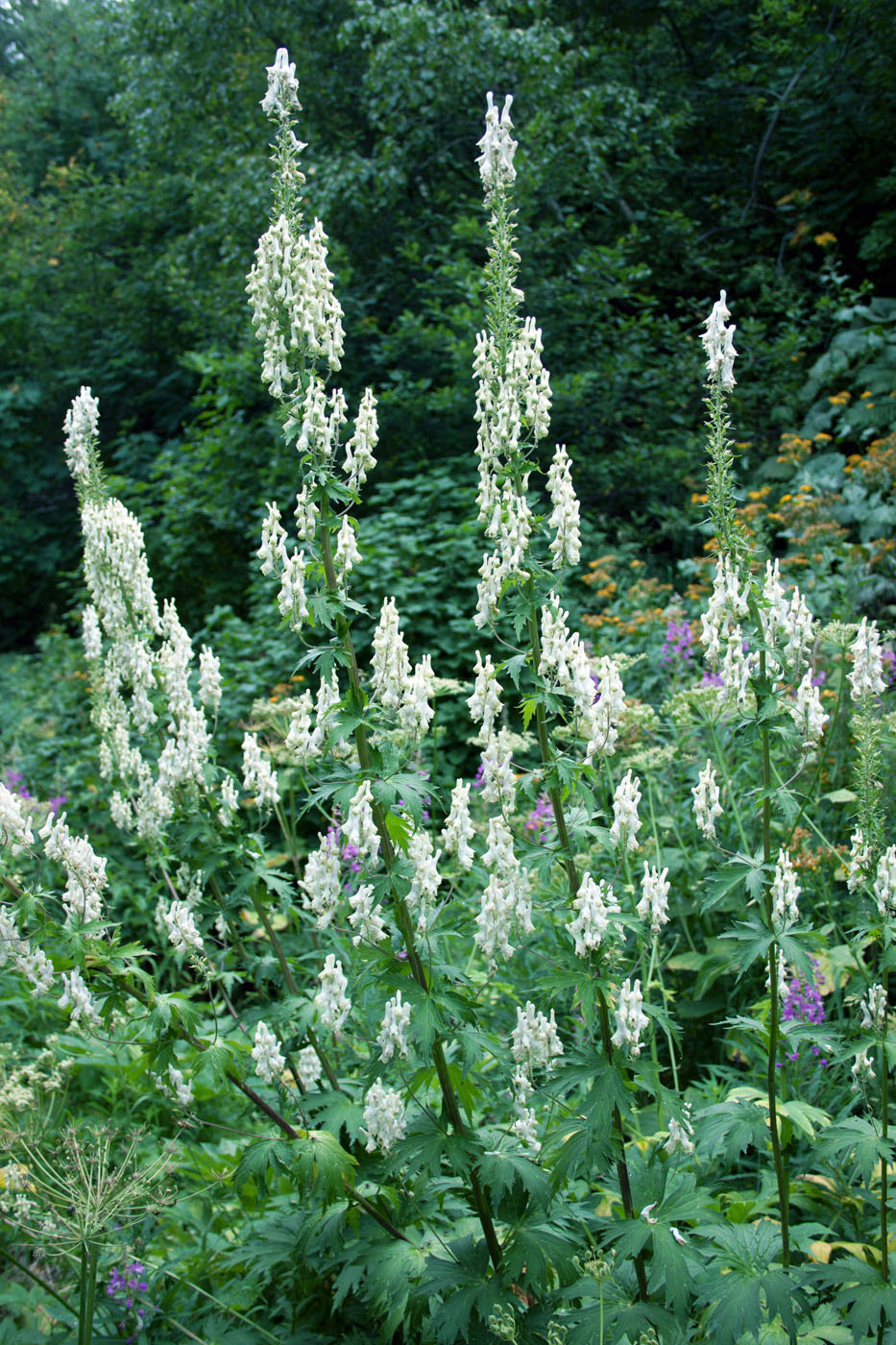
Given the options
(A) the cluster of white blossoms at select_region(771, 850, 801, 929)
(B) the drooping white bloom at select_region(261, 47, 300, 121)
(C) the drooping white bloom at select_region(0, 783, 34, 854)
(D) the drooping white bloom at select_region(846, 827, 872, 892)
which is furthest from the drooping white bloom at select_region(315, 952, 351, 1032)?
(B) the drooping white bloom at select_region(261, 47, 300, 121)

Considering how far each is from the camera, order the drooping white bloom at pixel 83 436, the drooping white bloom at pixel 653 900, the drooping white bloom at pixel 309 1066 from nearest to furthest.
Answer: the drooping white bloom at pixel 653 900 → the drooping white bloom at pixel 309 1066 → the drooping white bloom at pixel 83 436

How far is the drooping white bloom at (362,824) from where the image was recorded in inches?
92.3

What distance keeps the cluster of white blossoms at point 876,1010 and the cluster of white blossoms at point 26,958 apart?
7.19 ft

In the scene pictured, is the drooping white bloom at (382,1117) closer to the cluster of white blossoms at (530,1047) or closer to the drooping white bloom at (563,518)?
the cluster of white blossoms at (530,1047)

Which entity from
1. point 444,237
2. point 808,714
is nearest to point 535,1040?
point 808,714

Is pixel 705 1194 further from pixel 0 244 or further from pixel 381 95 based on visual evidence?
pixel 0 244

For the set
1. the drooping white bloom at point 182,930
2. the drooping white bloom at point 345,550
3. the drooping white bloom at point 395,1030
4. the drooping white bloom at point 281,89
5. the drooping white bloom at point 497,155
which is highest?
the drooping white bloom at point 281,89

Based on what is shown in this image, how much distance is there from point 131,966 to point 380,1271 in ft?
3.41

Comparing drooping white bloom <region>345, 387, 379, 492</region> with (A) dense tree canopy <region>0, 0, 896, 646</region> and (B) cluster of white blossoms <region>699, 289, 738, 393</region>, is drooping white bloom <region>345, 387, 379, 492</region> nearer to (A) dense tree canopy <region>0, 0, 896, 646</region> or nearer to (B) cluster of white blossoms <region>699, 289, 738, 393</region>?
(B) cluster of white blossoms <region>699, 289, 738, 393</region>

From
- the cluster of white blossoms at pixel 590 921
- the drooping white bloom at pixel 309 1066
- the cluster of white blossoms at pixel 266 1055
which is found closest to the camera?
the cluster of white blossoms at pixel 590 921

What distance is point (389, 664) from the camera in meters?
2.46

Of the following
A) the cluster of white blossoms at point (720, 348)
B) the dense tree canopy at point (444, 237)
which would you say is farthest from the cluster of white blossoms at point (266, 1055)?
the dense tree canopy at point (444, 237)

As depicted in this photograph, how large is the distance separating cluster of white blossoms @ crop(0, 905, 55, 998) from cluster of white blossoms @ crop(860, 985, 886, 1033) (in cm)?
219

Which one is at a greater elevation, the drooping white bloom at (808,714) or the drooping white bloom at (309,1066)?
the drooping white bloom at (808,714)
